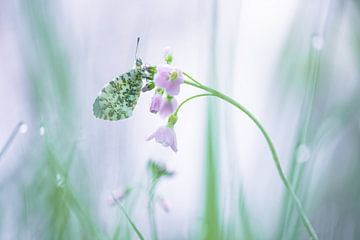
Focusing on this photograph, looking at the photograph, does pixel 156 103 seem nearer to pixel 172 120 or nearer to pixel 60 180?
pixel 172 120

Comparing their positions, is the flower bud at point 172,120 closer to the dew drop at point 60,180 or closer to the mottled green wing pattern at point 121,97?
the mottled green wing pattern at point 121,97

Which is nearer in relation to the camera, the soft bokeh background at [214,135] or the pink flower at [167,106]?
the pink flower at [167,106]

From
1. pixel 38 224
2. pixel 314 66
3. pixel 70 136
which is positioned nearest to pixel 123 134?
pixel 70 136

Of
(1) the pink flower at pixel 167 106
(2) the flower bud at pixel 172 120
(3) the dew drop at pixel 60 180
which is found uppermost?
(1) the pink flower at pixel 167 106

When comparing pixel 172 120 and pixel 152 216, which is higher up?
pixel 172 120

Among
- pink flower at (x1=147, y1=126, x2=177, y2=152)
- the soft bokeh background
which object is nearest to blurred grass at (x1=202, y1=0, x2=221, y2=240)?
the soft bokeh background

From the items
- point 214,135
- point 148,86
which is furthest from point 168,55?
point 214,135

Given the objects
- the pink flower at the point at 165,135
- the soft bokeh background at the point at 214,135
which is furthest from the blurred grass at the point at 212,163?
the pink flower at the point at 165,135
